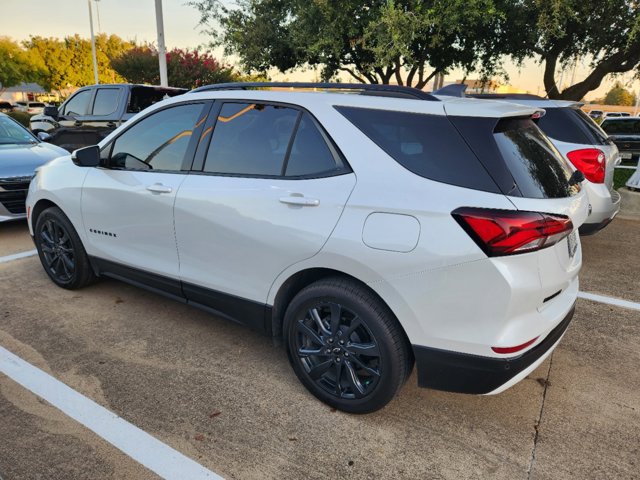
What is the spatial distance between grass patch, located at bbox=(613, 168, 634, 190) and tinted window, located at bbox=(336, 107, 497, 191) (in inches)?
337

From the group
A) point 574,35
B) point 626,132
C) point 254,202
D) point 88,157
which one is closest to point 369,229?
point 254,202

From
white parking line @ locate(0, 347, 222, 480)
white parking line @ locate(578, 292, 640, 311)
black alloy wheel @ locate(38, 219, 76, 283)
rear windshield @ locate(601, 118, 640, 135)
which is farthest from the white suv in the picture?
rear windshield @ locate(601, 118, 640, 135)

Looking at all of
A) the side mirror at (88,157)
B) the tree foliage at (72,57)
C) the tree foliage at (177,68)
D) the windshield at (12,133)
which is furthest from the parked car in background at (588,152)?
the tree foliage at (72,57)

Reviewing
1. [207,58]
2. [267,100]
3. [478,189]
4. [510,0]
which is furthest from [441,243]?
[207,58]

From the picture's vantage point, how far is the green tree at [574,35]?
939cm

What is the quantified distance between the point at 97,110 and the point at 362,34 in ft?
20.3

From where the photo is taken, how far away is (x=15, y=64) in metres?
48.1

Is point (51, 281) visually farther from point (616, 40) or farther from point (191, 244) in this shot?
point (616, 40)

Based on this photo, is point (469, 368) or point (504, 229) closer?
point (504, 229)

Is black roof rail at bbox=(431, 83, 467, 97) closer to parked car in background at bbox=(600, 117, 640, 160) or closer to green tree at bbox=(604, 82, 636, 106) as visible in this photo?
parked car in background at bbox=(600, 117, 640, 160)

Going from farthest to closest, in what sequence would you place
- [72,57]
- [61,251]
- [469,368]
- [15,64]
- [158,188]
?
1. [72,57]
2. [15,64]
3. [61,251]
4. [158,188]
5. [469,368]

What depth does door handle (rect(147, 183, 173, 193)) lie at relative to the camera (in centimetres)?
318

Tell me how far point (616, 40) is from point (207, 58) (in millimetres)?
20517

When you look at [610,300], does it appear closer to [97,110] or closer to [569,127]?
[569,127]
